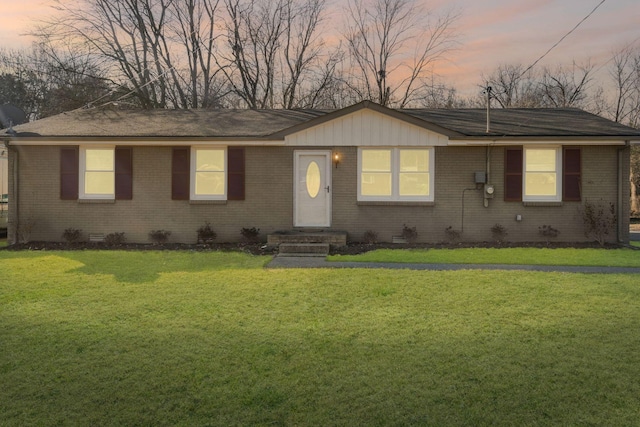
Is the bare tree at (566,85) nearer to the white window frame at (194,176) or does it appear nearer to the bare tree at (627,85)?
the bare tree at (627,85)

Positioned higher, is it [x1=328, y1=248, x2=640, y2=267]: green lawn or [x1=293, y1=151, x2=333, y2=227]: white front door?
[x1=293, y1=151, x2=333, y2=227]: white front door

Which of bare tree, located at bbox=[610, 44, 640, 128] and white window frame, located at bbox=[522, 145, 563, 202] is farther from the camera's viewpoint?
bare tree, located at bbox=[610, 44, 640, 128]

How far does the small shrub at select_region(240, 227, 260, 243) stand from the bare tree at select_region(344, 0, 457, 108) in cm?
1774

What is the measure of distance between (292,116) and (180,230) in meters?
5.15

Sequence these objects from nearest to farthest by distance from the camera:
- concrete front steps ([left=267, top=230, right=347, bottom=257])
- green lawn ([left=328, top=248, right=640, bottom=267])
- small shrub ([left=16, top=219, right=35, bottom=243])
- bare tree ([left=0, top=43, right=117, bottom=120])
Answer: green lawn ([left=328, top=248, right=640, bottom=267]) < concrete front steps ([left=267, top=230, right=347, bottom=257]) < small shrub ([left=16, top=219, right=35, bottom=243]) < bare tree ([left=0, top=43, right=117, bottom=120])

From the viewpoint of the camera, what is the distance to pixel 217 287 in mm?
6754

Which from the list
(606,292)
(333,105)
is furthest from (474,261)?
(333,105)

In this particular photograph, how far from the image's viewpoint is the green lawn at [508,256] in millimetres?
9039

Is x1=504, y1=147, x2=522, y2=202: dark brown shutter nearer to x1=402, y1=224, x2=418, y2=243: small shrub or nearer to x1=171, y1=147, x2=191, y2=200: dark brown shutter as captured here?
x1=402, y1=224, x2=418, y2=243: small shrub

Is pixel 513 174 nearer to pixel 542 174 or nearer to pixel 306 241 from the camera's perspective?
pixel 542 174

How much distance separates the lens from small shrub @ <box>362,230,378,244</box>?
1181cm

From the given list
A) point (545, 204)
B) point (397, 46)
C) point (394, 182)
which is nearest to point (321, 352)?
point (394, 182)

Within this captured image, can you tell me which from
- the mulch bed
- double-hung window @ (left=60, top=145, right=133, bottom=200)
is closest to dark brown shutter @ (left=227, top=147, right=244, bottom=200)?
the mulch bed

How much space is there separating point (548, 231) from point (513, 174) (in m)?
1.66
